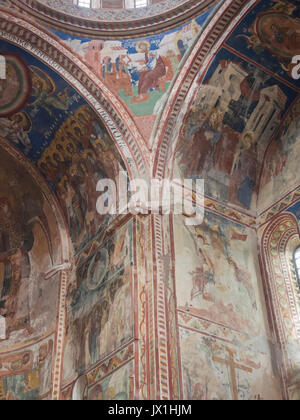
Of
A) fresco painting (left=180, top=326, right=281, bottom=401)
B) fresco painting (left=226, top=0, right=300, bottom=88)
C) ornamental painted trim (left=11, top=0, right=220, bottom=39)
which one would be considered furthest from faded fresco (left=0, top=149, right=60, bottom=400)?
fresco painting (left=226, top=0, right=300, bottom=88)

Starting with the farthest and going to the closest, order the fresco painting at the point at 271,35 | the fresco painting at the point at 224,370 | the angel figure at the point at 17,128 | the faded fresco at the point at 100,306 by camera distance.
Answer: the angel figure at the point at 17,128 → the fresco painting at the point at 271,35 → the faded fresco at the point at 100,306 → the fresco painting at the point at 224,370

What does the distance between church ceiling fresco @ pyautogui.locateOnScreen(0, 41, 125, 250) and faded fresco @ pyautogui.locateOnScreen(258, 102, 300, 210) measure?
3513 millimetres

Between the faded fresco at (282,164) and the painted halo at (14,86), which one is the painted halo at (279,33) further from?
the painted halo at (14,86)

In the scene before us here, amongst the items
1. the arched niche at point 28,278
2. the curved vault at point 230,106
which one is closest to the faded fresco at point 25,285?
the arched niche at point 28,278

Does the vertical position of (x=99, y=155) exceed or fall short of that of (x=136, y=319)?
it exceeds it

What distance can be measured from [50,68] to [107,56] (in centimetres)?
137

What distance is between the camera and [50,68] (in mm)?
13406

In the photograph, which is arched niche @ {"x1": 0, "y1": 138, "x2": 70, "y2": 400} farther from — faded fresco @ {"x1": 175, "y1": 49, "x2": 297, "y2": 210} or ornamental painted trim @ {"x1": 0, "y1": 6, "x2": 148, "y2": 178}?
faded fresco @ {"x1": 175, "y1": 49, "x2": 297, "y2": 210}

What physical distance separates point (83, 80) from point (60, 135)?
4.86ft

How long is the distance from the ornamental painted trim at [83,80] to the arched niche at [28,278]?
8.63ft

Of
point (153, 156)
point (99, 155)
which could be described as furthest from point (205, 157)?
point (99, 155)

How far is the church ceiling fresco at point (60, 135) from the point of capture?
534 inches

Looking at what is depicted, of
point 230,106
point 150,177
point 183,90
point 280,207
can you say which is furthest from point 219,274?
point 183,90

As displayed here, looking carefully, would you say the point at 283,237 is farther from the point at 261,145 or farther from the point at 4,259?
the point at 4,259
